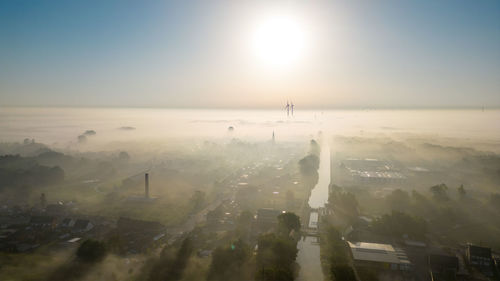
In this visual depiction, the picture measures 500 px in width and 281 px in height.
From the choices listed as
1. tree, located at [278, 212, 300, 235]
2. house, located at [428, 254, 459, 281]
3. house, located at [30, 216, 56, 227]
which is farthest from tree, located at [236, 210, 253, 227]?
house, located at [30, 216, 56, 227]

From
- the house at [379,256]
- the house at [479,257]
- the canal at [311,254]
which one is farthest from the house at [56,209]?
the house at [479,257]

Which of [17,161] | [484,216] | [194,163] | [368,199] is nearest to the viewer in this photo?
[484,216]

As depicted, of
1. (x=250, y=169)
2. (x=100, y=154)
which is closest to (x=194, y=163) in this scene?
(x=250, y=169)

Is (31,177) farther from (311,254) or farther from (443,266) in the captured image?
(443,266)

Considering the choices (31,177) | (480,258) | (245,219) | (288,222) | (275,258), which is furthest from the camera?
(31,177)

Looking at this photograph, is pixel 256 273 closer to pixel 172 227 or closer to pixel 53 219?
pixel 172 227

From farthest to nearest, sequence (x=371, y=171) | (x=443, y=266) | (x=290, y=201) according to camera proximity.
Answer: (x=371, y=171), (x=290, y=201), (x=443, y=266)

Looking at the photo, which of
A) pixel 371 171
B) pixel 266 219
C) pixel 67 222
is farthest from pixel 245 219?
pixel 371 171
